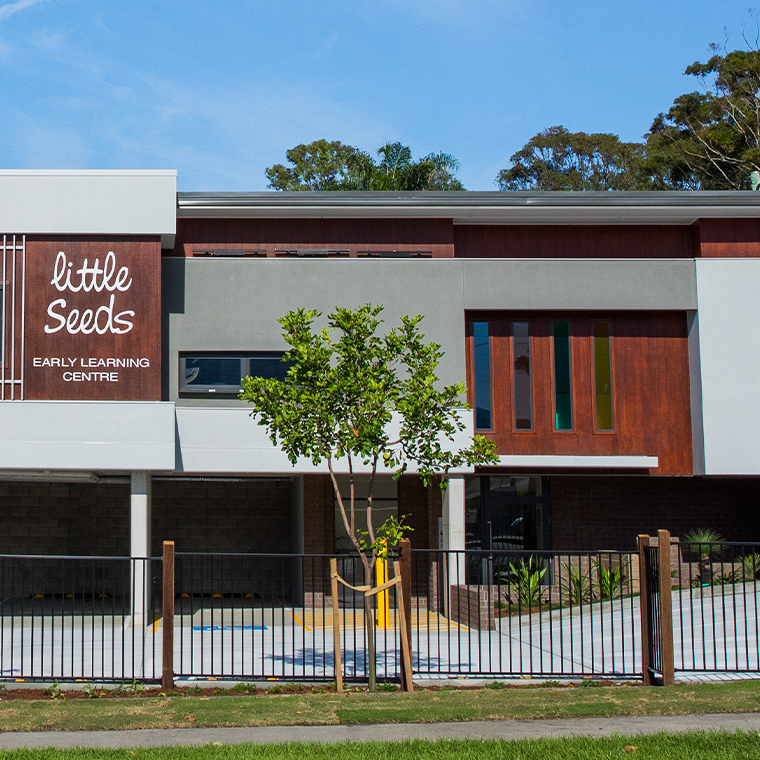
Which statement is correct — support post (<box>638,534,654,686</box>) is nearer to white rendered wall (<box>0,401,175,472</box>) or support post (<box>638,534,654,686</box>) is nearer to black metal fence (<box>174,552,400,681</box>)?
black metal fence (<box>174,552,400,681</box>)

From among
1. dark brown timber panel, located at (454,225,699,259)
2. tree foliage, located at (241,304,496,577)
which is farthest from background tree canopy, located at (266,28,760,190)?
tree foliage, located at (241,304,496,577)

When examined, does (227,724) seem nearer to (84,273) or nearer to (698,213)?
(84,273)

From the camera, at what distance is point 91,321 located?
21.8 m

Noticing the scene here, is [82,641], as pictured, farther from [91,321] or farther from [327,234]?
[327,234]

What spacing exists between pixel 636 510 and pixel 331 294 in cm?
948

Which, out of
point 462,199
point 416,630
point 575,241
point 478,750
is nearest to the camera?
point 478,750

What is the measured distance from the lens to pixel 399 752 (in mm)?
8367

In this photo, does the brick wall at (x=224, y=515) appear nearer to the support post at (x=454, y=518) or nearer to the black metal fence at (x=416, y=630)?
the black metal fence at (x=416, y=630)

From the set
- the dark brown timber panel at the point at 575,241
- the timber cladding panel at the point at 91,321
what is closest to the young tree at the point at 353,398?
the timber cladding panel at the point at 91,321

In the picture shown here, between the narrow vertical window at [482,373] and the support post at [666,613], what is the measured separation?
11.4 metres

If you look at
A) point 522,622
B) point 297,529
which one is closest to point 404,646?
point 522,622

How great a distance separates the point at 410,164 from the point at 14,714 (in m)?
34.0

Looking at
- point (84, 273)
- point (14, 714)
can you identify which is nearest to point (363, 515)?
point (84, 273)

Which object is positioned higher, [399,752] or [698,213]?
[698,213]
